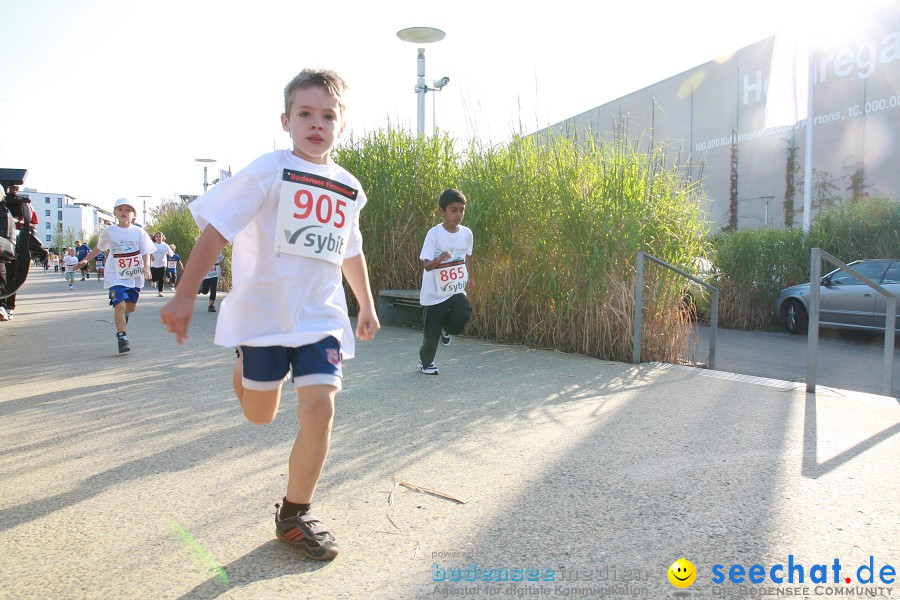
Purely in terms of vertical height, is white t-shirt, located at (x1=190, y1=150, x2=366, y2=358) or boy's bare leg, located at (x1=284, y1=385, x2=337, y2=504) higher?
white t-shirt, located at (x1=190, y1=150, x2=366, y2=358)

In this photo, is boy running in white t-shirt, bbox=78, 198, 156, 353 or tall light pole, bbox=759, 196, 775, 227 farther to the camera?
tall light pole, bbox=759, 196, 775, 227

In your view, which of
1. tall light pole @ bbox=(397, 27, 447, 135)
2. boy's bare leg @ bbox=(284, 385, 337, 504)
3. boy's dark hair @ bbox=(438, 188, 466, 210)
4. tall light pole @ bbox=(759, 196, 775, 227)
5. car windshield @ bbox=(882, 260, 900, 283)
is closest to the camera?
boy's bare leg @ bbox=(284, 385, 337, 504)

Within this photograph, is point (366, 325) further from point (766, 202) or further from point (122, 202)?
point (766, 202)

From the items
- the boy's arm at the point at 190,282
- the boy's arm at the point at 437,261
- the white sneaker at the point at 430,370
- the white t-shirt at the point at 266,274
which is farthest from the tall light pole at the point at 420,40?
the boy's arm at the point at 190,282

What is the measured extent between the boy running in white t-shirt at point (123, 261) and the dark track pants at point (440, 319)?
3544 millimetres

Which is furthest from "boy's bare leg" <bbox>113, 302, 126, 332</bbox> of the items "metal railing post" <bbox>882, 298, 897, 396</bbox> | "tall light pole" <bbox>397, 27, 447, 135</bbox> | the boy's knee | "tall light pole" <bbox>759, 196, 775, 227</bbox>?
"tall light pole" <bbox>759, 196, 775, 227</bbox>

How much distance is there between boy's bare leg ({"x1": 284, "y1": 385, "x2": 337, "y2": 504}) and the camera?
2332mm

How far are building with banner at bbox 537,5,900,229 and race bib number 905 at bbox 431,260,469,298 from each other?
15013mm

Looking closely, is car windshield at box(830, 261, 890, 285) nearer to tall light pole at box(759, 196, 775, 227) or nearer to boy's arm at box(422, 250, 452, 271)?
boy's arm at box(422, 250, 452, 271)

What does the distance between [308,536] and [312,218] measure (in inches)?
45.7

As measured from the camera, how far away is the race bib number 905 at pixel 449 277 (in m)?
5.89

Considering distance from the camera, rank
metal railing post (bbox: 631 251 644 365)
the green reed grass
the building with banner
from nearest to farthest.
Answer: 1. metal railing post (bbox: 631 251 644 365)
2. the green reed grass
3. the building with banner

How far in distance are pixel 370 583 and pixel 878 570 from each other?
1774 mm

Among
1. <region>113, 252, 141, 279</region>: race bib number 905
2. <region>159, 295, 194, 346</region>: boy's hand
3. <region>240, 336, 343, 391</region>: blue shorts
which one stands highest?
<region>113, 252, 141, 279</region>: race bib number 905
